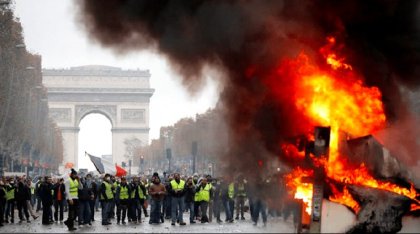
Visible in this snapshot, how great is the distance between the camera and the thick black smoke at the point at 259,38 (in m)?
19.0

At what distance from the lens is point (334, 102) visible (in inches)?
737

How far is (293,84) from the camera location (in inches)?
745

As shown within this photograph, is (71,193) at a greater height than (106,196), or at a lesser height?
greater

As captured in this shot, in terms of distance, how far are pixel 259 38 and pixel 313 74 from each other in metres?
1.32

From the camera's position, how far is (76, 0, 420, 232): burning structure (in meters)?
17.9

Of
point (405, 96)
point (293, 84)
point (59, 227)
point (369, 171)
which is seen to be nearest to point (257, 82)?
point (293, 84)

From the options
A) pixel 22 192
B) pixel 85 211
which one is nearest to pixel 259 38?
pixel 85 211

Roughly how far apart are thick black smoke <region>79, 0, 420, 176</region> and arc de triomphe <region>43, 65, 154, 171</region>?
382 ft

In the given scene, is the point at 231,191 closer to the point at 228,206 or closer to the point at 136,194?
the point at 228,206

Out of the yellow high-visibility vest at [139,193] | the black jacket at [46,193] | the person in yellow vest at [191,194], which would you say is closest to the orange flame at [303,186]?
the person in yellow vest at [191,194]

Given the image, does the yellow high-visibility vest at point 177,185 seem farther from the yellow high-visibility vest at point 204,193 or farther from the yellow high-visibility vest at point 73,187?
the yellow high-visibility vest at point 73,187

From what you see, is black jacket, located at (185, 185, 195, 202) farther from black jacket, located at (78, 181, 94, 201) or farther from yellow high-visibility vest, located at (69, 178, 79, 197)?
yellow high-visibility vest, located at (69, 178, 79, 197)

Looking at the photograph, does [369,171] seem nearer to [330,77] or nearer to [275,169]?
[330,77]

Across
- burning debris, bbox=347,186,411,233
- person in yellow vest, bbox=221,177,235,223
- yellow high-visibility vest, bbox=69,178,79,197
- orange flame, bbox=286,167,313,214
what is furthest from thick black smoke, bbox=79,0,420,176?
person in yellow vest, bbox=221,177,235,223
